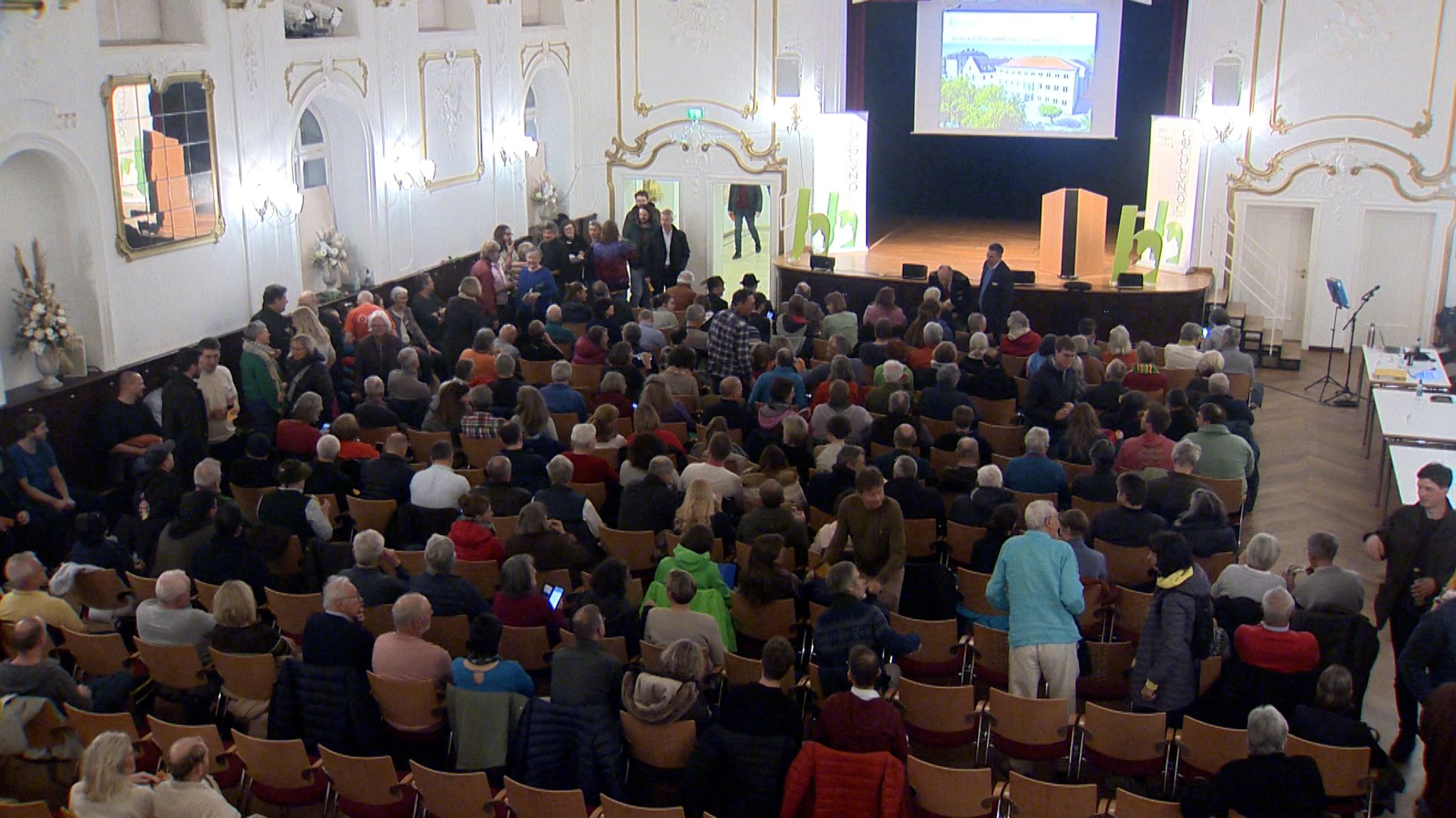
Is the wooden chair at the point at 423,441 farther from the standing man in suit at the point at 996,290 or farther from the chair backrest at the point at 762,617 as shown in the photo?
the standing man in suit at the point at 996,290

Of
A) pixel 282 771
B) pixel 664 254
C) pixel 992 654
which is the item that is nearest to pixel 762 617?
pixel 992 654

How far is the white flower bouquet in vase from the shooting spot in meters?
9.94

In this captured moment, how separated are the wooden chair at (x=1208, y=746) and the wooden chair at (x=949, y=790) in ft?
3.06

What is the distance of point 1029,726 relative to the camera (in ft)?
20.0

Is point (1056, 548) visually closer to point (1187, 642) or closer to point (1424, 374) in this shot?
point (1187, 642)

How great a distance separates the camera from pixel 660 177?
60.7ft

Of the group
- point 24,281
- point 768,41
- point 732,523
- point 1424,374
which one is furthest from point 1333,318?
point 24,281

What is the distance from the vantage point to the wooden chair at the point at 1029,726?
6.04 metres

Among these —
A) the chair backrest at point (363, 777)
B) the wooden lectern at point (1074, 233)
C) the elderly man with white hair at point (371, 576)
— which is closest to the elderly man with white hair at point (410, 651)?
the chair backrest at point (363, 777)

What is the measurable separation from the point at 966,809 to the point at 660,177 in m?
13.9

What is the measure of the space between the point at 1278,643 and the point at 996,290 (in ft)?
25.9

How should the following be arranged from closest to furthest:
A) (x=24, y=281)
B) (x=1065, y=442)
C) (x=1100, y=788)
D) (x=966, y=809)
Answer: (x=966, y=809), (x=1100, y=788), (x=1065, y=442), (x=24, y=281)

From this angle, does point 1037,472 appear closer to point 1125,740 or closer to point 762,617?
point 762,617

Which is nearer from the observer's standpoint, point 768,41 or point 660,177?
point 768,41
